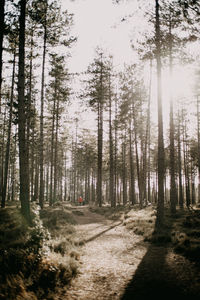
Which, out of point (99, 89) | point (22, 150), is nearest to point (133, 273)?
point (22, 150)

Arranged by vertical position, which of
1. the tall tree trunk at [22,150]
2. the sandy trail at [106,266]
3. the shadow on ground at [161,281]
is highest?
the tall tree trunk at [22,150]

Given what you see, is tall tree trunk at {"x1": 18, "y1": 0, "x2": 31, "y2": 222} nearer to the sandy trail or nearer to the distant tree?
the sandy trail

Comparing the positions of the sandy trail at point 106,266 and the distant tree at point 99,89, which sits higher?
the distant tree at point 99,89

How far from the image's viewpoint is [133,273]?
4.81m

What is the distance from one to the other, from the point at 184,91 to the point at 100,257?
55.5 ft

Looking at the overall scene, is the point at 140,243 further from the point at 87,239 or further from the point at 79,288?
the point at 79,288

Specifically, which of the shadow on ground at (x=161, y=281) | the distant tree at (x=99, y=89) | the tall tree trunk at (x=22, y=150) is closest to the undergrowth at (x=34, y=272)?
the shadow on ground at (x=161, y=281)

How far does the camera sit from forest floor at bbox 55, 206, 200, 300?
380 centimetres

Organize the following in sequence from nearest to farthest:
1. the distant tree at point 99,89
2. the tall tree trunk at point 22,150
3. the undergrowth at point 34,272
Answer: the undergrowth at point 34,272 → the tall tree trunk at point 22,150 → the distant tree at point 99,89

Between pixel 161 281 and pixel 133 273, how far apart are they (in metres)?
0.82

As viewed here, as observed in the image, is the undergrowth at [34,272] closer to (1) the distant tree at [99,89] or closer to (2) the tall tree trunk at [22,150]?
(2) the tall tree trunk at [22,150]

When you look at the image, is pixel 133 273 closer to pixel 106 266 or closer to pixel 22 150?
pixel 106 266

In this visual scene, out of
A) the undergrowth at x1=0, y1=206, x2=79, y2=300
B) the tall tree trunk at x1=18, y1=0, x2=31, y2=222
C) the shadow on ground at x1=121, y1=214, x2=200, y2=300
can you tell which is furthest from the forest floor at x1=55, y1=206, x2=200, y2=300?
Answer: the tall tree trunk at x1=18, y1=0, x2=31, y2=222

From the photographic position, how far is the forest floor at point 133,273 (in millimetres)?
3805
